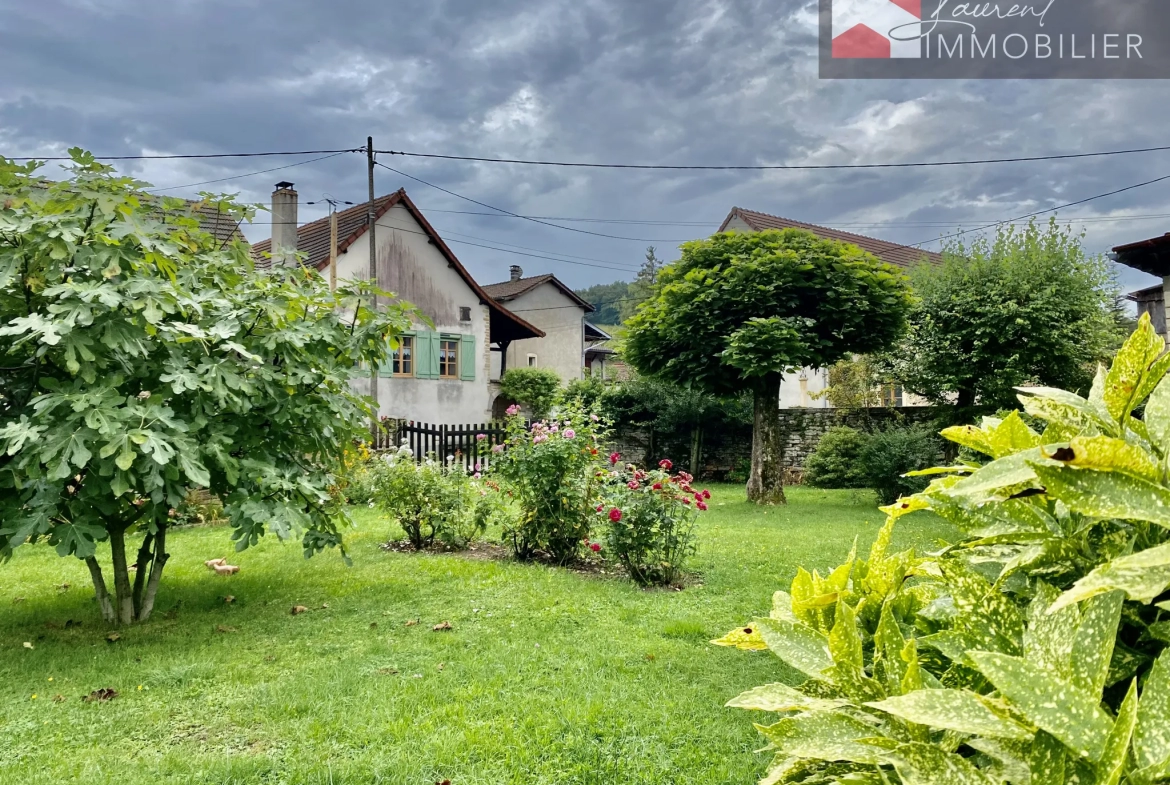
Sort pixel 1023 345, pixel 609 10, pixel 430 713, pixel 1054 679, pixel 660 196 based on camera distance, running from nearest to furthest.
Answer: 1. pixel 1054 679
2. pixel 430 713
3. pixel 609 10
4. pixel 1023 345
5. pixel 660 196

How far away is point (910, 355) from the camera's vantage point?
1325 cm

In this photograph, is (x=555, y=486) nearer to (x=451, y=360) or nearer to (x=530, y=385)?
(x=451, y=360)

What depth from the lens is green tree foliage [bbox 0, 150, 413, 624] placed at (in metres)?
3.42

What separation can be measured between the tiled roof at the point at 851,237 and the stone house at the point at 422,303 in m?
9.04

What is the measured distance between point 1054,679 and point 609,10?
39.4 ft

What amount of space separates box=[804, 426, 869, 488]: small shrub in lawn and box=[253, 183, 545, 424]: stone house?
10672mm

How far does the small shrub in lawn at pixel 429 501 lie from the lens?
6926 millimetres

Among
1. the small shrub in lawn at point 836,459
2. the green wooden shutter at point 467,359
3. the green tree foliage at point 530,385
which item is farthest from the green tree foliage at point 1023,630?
the green tree foliage at point 530,385

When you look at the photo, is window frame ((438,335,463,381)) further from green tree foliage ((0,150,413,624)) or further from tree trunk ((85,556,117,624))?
tree trunk ((85,556,117,624))

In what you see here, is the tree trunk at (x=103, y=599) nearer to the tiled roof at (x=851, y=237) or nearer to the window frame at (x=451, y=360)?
the window frame at (x=451, y=360)

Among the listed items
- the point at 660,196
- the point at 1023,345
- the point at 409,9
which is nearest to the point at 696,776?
the point at 409,9

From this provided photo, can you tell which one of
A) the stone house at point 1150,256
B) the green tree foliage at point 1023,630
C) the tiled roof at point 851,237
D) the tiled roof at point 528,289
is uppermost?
the tiled roof at point 851,237

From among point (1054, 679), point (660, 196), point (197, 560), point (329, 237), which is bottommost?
point (197, 560)

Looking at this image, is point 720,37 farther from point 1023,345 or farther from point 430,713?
point 430,713
